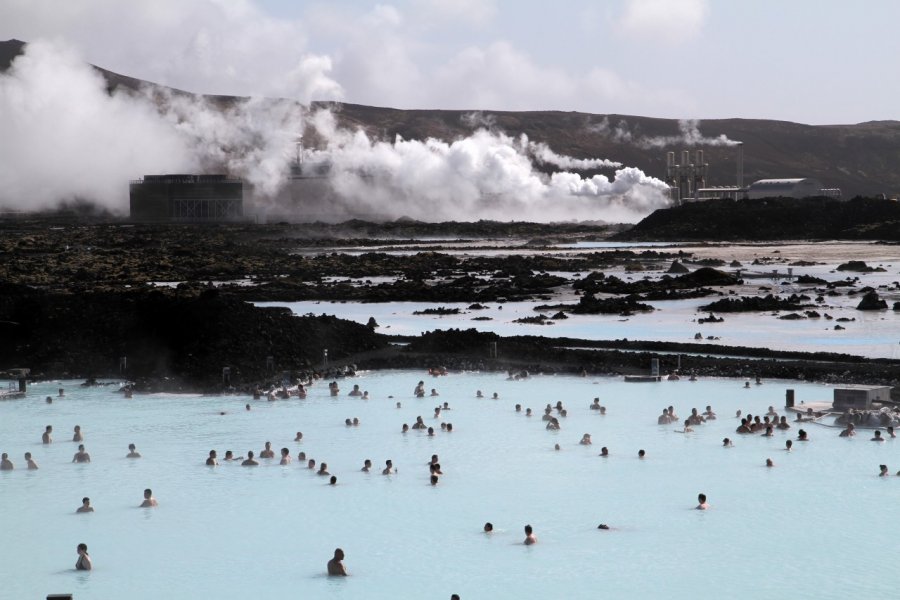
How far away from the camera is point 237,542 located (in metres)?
16.9

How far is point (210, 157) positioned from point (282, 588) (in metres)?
160

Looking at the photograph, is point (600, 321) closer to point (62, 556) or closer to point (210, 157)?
point (62, 556)

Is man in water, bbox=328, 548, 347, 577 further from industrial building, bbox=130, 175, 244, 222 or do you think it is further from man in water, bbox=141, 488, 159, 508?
industrial building, bbox=130, 175, 244, 222

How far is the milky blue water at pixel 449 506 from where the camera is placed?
49.8 ft

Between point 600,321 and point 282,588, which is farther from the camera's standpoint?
point 600,321

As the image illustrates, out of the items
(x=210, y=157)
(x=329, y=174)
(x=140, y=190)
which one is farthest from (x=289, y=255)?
(x=210, y=157)

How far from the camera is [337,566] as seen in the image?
15.4 meters

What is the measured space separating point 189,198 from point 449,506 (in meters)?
116

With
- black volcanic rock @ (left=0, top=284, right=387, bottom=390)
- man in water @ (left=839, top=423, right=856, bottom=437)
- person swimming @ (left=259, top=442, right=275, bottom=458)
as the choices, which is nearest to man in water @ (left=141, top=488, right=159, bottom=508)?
person swimming @ (left=259, top=442, right=275, bottom=458)

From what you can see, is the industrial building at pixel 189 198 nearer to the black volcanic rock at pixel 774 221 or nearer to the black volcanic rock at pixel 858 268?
the black volcanic rock at pixel 774 221

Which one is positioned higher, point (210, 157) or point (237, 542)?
point (210, 157)

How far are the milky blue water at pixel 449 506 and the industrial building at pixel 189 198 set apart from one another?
106 meters

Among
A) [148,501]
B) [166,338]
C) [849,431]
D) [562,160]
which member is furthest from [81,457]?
[562,160]

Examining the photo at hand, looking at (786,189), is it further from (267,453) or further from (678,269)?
(267,453)
